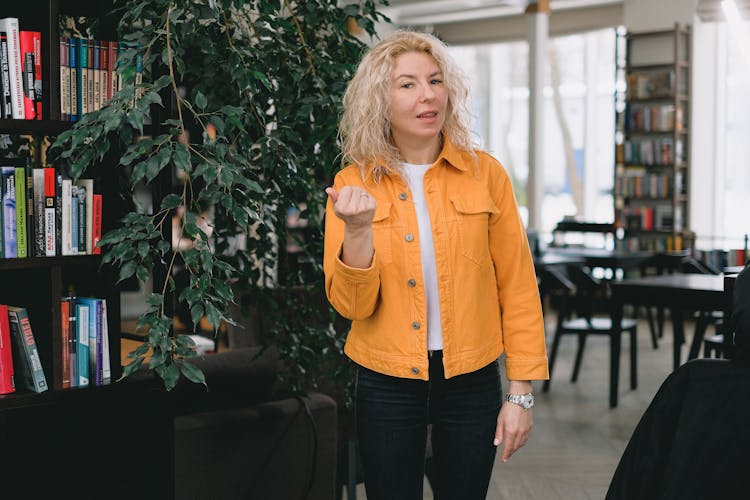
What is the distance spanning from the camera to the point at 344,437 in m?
3.24

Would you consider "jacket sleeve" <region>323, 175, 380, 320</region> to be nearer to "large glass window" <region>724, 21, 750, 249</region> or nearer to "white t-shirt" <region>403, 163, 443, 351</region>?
"white t-shirt" <region>403, 163, 443, 351</region>

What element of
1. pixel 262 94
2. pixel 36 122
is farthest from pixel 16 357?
pixel 262 94

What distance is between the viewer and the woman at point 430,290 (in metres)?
1.81

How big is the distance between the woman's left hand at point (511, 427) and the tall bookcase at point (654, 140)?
7.57 meters

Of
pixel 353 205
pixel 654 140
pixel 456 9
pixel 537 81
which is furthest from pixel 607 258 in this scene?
pixel 353 205

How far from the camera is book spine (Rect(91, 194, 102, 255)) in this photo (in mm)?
2344

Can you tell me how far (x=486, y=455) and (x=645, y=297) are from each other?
3.33 m

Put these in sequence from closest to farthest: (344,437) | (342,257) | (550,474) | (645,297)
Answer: (342,257), (344,437), (550,474), (645,297)

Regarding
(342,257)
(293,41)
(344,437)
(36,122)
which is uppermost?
(293,41)

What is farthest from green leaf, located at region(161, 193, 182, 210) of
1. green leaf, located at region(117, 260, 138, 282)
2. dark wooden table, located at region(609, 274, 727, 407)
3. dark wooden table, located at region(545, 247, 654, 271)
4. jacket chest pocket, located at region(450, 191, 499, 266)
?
dark wooden table, located at region(545, 247, 654, 271)

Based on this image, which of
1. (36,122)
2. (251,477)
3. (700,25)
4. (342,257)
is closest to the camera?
(342,257)

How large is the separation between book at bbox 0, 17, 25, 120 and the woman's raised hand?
1014 mm

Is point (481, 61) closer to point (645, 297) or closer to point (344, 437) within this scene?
point (645, 297)

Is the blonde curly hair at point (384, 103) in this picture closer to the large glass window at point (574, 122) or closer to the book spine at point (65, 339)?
the book spine at point (65, 339)
